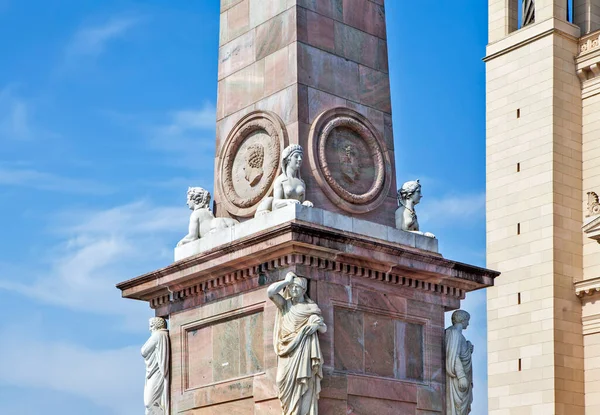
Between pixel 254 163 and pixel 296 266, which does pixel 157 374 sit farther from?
pixel 254 163

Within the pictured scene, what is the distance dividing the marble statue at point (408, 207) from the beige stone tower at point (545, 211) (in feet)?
90.1

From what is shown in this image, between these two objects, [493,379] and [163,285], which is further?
[493,379]

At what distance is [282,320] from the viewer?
59.8 feet

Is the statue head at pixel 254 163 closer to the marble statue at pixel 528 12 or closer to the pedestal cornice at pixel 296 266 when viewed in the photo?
the pedestal cornice at pixel 296 266

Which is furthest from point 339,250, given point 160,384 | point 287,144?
point 160,384

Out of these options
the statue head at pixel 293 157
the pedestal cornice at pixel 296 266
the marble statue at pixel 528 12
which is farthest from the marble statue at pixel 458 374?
the marble statue at pixel 528 12

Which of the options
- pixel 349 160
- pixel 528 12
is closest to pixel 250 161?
pixel 349 160

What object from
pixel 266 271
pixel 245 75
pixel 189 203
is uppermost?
pixel 245 75

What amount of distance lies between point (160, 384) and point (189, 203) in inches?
111

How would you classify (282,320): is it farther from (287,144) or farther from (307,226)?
(287,144)

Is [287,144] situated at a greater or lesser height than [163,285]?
greater

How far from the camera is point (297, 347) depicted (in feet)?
59.0

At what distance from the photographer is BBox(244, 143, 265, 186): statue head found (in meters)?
20.2

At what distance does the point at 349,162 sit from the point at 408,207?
115 cm
